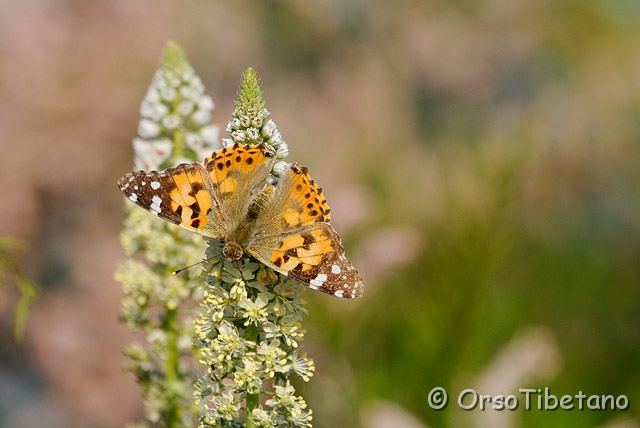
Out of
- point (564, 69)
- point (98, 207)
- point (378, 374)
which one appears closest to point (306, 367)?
point (378, 374)

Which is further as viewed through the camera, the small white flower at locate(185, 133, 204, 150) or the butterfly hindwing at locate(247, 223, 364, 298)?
the small white flower at locate(185, 133, 204, 150)

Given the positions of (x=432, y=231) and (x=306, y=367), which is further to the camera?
(x=432, y=231)

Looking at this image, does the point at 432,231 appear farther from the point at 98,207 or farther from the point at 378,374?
the point at 98,207

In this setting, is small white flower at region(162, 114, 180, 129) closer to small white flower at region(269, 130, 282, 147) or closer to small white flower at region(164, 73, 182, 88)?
small white flower at region(164, 73, 182, 88)

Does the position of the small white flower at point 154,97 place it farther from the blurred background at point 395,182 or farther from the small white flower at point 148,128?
the blurred background at point 395,182

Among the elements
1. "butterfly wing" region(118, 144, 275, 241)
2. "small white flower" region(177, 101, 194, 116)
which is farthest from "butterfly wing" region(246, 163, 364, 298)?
"small white flower" region(177, 101, 194, 116)

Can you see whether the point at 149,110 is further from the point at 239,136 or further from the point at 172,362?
the point at 172,362

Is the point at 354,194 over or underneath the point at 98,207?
underneath

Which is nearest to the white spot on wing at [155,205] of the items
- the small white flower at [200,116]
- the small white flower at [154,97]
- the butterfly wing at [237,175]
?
the butterfly wing at [237,175]
